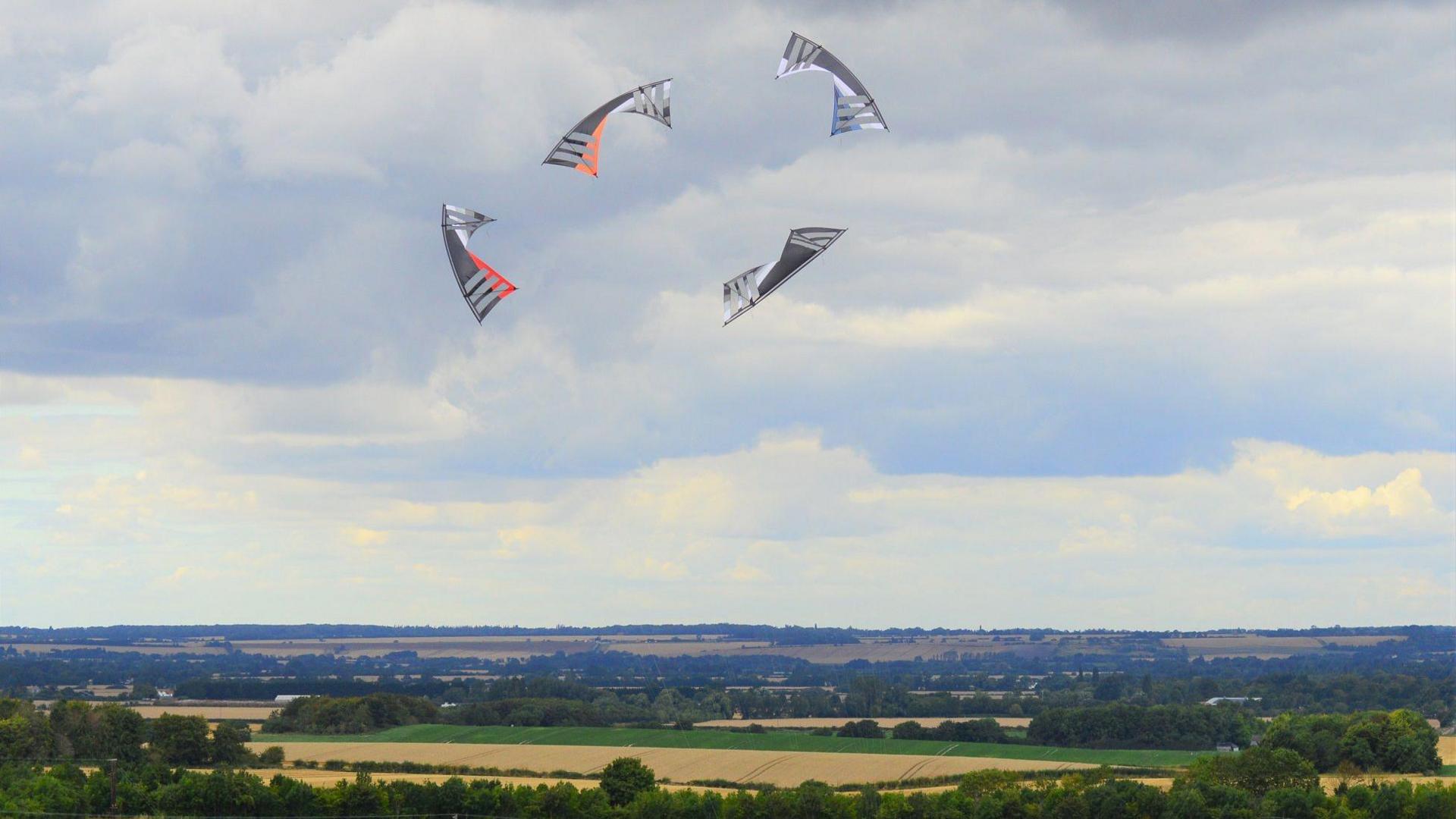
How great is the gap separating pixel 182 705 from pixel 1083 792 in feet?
443

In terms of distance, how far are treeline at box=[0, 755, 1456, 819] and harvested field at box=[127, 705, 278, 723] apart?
78411 millimetres

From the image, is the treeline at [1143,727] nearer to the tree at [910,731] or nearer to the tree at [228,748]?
the tree at [910,731]

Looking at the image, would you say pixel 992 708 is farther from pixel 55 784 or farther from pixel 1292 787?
pixel 55 784

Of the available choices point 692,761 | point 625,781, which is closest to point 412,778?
point 625,781

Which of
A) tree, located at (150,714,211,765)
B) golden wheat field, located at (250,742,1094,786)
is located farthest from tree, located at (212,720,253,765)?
golden wheat field, located at (250,742,1094,786)

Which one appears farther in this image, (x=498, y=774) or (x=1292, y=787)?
(x=498, y=774)

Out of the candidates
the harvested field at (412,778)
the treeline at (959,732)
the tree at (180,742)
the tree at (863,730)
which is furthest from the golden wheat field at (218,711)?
the treeline at (959,732)

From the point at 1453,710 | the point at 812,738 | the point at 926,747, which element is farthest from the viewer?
the point at 1453,710

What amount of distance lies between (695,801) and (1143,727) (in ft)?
217

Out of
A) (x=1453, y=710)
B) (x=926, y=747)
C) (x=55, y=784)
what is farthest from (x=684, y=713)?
(x=55, y=784)

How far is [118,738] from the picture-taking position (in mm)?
103812

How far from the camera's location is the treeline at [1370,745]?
314 feet

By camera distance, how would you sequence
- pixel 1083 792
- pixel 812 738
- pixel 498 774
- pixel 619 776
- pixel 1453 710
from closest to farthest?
pixel 1083 792
pixel 619 776
pixel 498 774
pixel 812 738
pixel 1453 710

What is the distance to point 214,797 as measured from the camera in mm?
73875
